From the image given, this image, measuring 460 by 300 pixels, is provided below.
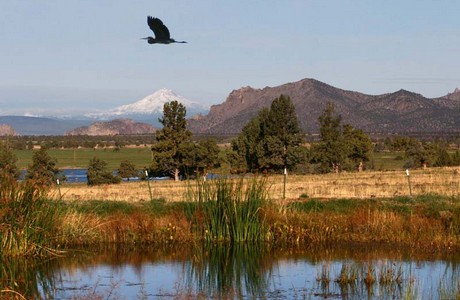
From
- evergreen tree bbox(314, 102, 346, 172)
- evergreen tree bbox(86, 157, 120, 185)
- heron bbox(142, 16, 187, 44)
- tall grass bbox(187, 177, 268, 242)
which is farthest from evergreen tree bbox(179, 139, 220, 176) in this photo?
heron bbox(142, 16, 187, 44)

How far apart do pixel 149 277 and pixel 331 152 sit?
48.4 metres

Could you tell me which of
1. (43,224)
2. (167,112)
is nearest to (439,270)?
(43,224)

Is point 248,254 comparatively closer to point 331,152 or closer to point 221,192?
point 221,192

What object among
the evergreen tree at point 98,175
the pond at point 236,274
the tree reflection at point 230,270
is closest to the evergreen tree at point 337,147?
the evergreen tree at point 98,175

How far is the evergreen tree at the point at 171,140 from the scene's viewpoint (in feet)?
223

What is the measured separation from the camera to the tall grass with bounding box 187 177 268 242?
67.6 ft

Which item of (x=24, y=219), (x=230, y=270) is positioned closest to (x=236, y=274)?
(x=230, y=270)

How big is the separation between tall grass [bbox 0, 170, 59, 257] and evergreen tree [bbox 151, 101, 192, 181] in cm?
4775

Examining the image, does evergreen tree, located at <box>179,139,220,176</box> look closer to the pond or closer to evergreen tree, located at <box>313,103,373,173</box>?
evergreen tree, located at <box>313,103,373,173</box>

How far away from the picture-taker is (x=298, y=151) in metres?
65.5

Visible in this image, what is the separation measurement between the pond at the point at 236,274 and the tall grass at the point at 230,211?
37cm

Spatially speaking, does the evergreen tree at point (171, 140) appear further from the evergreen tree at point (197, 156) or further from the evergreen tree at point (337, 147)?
the evergreen tree at point (337, 147)

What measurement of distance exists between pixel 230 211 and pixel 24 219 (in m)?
5.15

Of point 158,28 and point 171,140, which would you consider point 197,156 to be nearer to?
point 171,140
